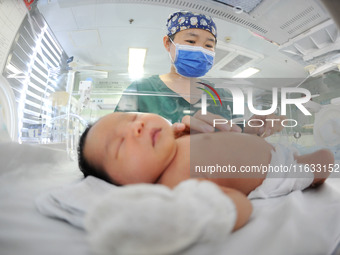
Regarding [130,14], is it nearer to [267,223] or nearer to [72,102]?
[72,102]

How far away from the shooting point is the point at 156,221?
0.61 ft

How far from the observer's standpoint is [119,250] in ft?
0.60

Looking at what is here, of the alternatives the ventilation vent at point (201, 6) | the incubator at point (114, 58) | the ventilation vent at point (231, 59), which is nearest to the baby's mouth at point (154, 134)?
the incubator at point (114, 58)

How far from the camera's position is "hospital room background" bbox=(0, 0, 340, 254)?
1.57 feet

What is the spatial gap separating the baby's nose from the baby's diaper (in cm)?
27

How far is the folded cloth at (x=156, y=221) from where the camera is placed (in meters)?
0.18

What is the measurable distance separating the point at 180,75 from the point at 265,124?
9.7 inches

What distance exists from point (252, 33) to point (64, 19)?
1.65 ft

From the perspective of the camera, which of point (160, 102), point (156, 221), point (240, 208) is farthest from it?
point (160, 102)

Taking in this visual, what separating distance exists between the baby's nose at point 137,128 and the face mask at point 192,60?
21 centimetres

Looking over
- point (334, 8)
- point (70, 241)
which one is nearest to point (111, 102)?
point (70, 241)

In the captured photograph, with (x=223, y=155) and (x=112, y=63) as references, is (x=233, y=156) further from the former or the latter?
(x=112, y=63)

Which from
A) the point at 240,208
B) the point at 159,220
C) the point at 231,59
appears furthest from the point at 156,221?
the point at 231,59

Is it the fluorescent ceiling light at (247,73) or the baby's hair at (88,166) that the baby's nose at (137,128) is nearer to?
the baby's hair at (88,166)
